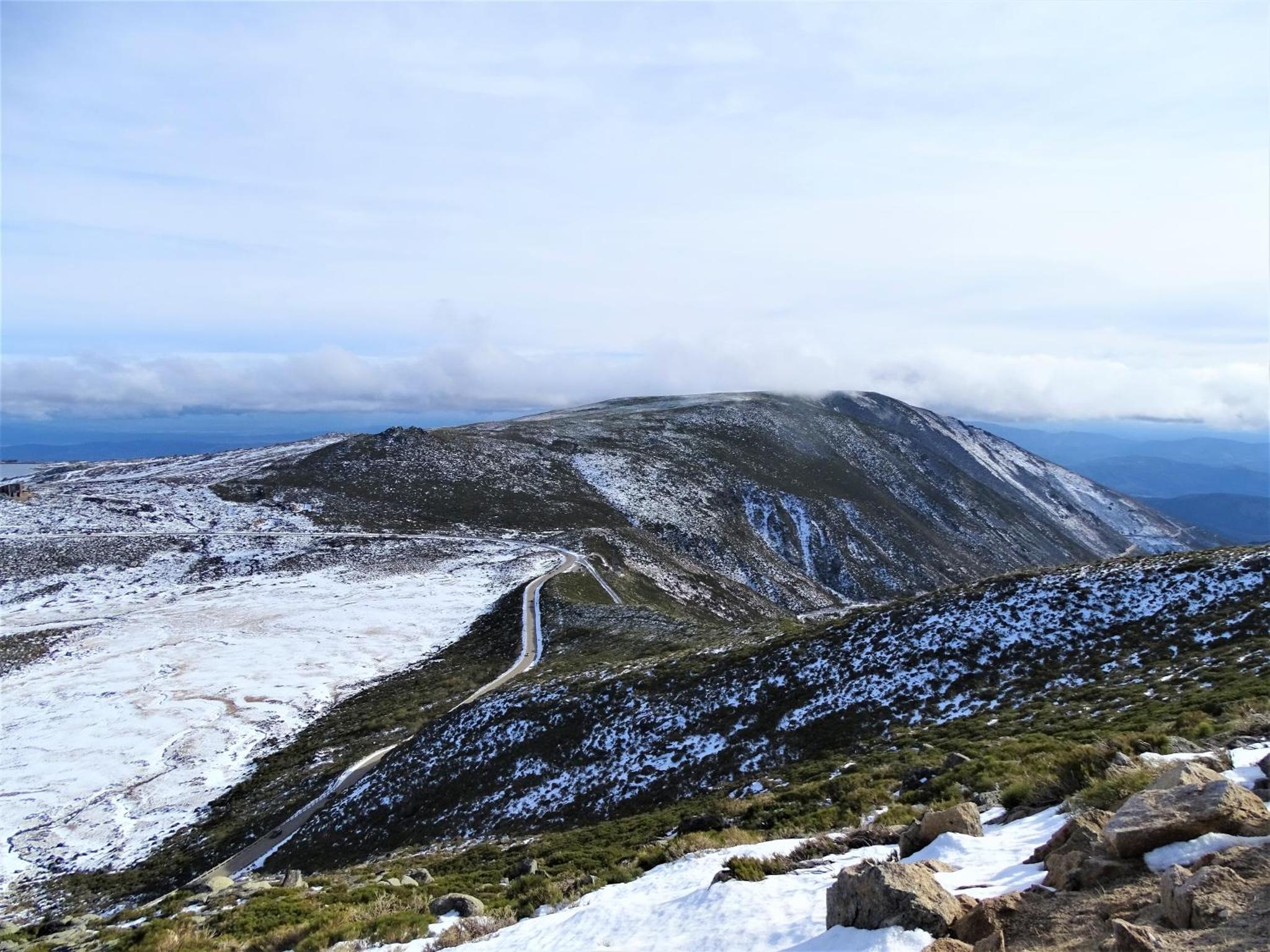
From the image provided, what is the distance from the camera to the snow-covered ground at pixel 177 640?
2775cm

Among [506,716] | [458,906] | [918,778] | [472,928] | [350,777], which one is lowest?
[350,777]

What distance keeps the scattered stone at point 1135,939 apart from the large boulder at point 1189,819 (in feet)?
5.07

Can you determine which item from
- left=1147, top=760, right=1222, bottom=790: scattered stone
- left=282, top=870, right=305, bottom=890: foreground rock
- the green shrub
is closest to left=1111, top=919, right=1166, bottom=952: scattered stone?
left=1147, top=760, right=1222, bottom=790: scattered stone

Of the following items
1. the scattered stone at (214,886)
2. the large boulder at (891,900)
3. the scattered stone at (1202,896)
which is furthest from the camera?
the scattered stone at (214,886)

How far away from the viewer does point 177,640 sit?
44.6 metres

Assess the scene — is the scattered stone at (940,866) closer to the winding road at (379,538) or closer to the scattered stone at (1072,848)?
the scattered stone at (1072,848)

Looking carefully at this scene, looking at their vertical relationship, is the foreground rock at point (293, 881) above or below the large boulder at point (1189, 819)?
below

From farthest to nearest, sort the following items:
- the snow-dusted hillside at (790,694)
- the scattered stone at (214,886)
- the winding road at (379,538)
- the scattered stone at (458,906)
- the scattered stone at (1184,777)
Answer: the winding road at (379,538)
the snow-dusted hillside at (790,694)
the scattered stone at (214,886)
the scattered stone at (458,906)
the scattered stone at (1184,777)

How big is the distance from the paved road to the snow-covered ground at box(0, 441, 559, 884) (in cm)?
448

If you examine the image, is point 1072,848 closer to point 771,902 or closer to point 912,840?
point 912,840

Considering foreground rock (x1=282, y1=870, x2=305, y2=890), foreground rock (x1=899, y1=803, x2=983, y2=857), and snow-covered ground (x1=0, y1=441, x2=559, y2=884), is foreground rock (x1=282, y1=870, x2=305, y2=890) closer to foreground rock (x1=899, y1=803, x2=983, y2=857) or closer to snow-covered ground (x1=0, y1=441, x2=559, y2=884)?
foreground rock (x1=899, y1=803, x2=983, y2=857)

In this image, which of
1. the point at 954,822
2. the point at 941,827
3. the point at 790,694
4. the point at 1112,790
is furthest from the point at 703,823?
the point at 790,694

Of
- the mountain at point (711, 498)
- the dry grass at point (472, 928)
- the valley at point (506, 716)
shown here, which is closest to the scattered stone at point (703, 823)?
the valley at point (506, 716)

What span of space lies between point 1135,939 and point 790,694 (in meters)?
20.0
